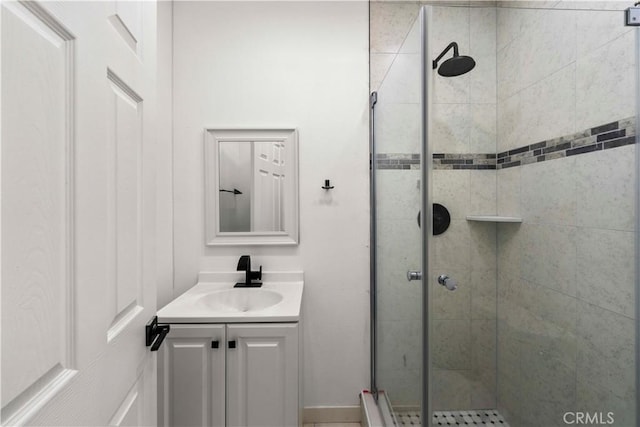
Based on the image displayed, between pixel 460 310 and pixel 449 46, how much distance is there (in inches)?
42.9

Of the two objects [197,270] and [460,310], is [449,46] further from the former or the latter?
[197,270]

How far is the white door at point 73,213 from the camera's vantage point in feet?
1.21

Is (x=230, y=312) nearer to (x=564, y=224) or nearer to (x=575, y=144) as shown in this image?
(x=564, y=224)

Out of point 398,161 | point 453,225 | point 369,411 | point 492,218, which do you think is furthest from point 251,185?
point 369,411

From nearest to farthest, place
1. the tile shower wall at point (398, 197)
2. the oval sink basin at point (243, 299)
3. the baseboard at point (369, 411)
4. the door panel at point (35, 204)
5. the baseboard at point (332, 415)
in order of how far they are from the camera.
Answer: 1. the door panel at point (35, 204)
2. the tile shower wall at point (398, 197)
3. the baseboard at point (369, 411)
4. the oval sink basin at point (243, 299)
5. the baseboard at point (332, 415)

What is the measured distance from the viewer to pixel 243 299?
1.57 metres

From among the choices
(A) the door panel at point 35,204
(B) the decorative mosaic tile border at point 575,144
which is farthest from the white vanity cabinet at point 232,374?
(B) the decorative mosaic tile border at point 575,144

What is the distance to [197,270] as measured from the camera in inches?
66.6

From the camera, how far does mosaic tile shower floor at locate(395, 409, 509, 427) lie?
98cm

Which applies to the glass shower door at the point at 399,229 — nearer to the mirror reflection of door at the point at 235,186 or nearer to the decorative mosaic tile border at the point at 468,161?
the decorative mosaic tile border at the point at 468,161

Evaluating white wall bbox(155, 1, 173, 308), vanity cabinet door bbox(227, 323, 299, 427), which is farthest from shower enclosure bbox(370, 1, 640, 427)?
white wall bbox(155, 1, 173, 308)

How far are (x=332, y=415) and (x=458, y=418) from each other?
30.6 inches

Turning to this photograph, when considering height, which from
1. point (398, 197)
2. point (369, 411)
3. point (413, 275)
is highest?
point (398, 197)

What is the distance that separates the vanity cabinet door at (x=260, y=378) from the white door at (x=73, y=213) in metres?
0.48
